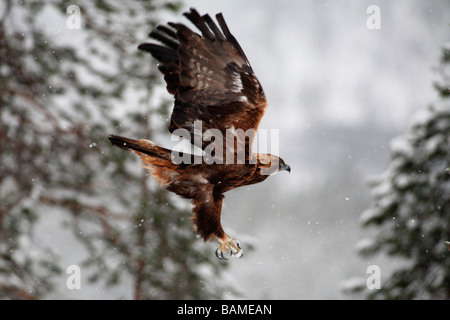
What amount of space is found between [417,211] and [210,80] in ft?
18.5

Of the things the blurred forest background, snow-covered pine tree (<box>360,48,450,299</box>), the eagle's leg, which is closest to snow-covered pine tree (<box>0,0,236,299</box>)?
the blurred forest background

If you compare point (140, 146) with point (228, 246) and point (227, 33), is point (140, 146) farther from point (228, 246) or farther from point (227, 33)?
point (228, 246)

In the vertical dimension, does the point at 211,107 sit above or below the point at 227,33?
below

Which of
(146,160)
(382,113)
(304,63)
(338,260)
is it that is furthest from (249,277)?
(146,160)

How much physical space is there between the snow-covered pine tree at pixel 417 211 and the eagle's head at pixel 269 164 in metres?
4.92

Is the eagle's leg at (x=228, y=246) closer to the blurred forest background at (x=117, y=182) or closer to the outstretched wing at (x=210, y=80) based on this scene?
the outstretched wing at (x=210, y=80)

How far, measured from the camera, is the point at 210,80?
3.40m

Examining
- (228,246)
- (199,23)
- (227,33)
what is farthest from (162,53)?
(228,246)

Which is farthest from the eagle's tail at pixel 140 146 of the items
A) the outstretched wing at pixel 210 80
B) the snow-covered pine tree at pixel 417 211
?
the snow-covered pine tree at pixel 417 211

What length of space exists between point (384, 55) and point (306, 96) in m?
5.95

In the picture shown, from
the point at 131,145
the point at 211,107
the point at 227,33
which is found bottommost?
the point at 131,145

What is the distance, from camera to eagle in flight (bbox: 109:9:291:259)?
335 cm

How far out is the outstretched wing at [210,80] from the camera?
11.0ft

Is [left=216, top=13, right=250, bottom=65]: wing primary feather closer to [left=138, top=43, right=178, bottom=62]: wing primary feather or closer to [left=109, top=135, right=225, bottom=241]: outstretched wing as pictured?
[left=138, top=43, right=178, bottom=62]: wing primary feather
